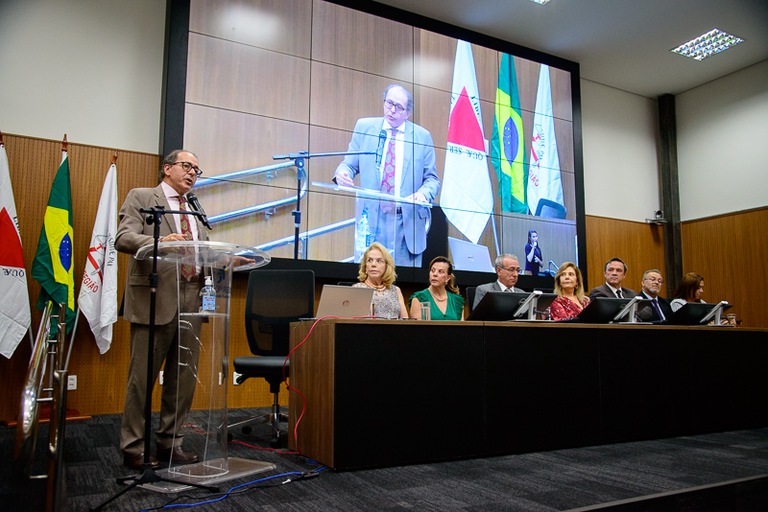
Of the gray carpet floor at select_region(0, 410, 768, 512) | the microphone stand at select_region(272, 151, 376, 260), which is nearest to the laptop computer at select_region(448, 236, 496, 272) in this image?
the microphone stand at select_region(272, 151, 376, 260)

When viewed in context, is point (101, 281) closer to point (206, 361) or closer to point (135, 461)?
point (135, 461)

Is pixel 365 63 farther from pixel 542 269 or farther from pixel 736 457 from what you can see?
pixel 736 457

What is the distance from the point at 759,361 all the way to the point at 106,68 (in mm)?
5488

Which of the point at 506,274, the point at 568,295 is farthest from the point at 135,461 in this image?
the point at 568,295

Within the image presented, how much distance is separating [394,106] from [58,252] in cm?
317

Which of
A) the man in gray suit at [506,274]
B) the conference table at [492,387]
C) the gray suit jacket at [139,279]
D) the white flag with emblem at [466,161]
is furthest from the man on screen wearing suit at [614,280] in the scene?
the gray suit jacket at [139,279]

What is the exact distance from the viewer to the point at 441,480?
8.41 feet

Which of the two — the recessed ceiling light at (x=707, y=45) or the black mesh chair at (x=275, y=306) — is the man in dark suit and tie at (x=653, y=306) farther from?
the recessed ceiling light at (x=707, y=45)

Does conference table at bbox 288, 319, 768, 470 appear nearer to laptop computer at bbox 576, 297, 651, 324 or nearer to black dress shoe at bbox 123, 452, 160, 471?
laptop computer at bbox 576, 297, 651, 324

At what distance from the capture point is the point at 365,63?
5547 mm

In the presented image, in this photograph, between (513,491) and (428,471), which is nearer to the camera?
(513,491)

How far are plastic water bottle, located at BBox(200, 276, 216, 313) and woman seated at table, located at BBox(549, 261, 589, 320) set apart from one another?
262 centimetres

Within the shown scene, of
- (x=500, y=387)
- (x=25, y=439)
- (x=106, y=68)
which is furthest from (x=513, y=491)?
(x=106, y=68)

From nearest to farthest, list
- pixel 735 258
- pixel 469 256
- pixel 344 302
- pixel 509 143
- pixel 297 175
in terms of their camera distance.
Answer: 1. pixel 344 302
2. pixel 297 175
3. pixel 469 256
4. pixel 509 143
5. pixel 735 258
